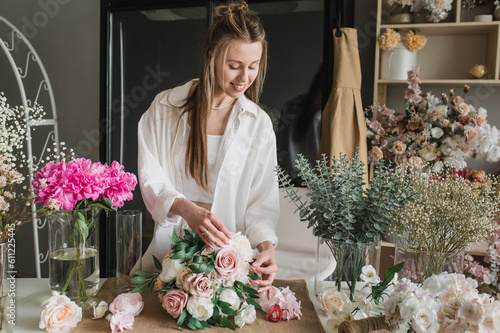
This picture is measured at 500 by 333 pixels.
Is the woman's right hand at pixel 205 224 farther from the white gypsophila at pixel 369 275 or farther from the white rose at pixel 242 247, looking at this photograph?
the white gypsophila at pixel 369 275

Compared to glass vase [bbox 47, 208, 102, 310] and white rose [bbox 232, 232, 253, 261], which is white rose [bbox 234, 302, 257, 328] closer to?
white rose [bbox 232, 232, 253, 261]

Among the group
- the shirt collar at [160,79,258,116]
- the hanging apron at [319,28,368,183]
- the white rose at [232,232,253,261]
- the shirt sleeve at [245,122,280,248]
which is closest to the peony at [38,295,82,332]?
the white rose at [232,232,253,261]

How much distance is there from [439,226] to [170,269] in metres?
0.60

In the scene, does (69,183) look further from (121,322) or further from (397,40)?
(397,40)

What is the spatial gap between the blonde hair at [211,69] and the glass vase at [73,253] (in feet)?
1.99

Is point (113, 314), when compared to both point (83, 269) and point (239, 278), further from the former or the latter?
point (239, 278)

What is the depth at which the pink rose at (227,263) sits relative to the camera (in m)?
0.98

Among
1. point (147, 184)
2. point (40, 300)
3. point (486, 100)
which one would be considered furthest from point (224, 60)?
point (486, 100)

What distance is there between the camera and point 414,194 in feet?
3.35

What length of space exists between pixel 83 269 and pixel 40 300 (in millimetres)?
173

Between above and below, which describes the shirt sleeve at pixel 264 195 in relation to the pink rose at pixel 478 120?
below

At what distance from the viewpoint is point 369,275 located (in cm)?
102

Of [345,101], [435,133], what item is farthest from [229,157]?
[435,133]

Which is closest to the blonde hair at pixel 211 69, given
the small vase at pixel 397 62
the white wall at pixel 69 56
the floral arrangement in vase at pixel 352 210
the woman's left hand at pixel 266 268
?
the woman's left hand at pixel 266 268
